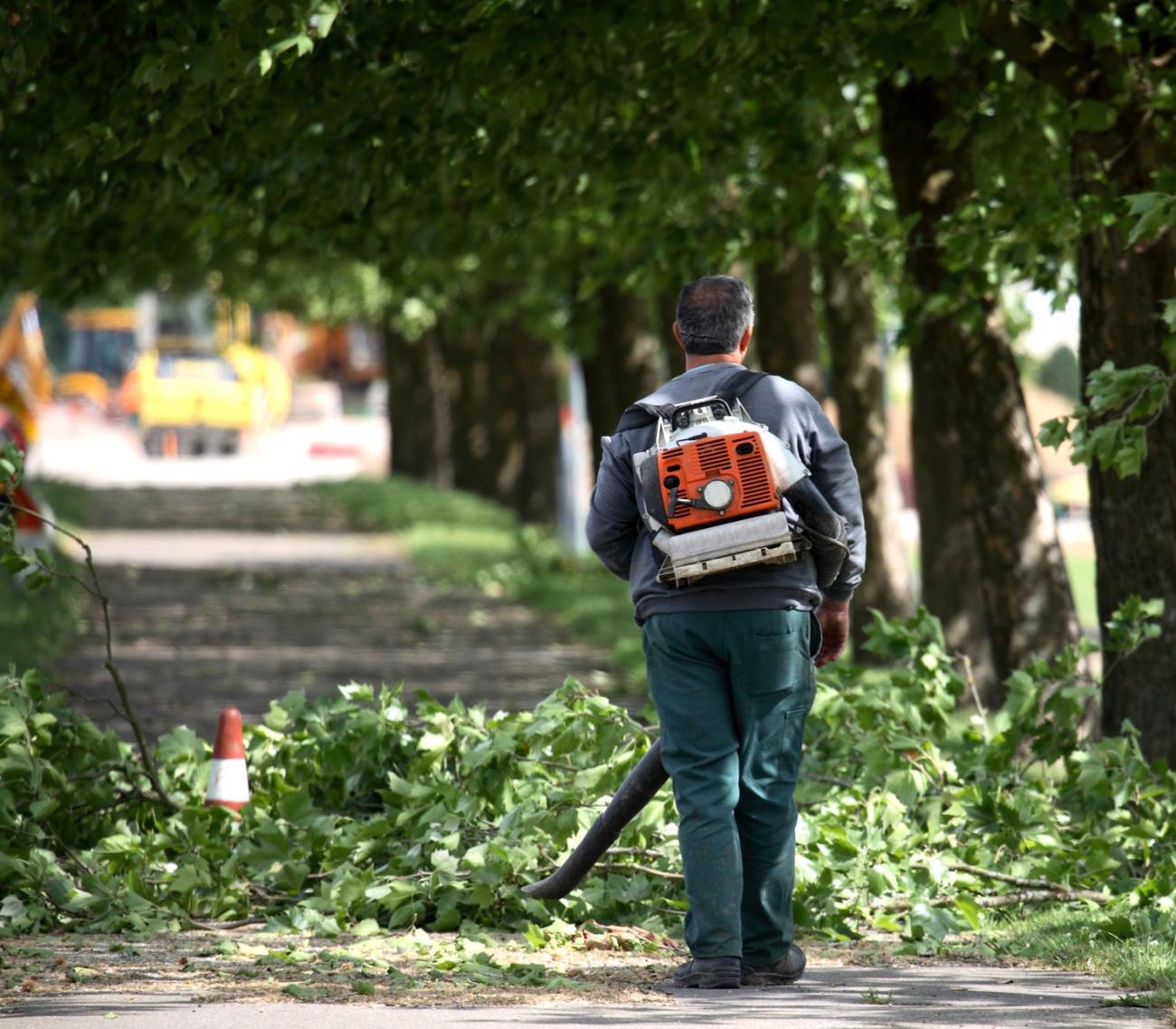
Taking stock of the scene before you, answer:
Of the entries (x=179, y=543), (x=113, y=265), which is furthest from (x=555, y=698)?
(x=179, y=543)

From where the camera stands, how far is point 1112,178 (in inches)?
346

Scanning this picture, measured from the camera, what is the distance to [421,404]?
3688 centimetres

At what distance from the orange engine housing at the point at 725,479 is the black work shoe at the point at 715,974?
120cm

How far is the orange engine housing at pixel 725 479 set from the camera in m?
5.61

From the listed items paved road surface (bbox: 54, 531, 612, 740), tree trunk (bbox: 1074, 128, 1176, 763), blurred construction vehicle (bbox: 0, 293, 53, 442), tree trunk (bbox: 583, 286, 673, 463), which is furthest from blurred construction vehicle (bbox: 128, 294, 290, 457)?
tree trunk (bbox: 1074, 128, 1176, 763)

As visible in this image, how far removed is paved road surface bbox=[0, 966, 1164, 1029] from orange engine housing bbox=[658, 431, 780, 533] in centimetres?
128

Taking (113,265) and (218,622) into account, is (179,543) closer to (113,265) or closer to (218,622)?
(218,622)

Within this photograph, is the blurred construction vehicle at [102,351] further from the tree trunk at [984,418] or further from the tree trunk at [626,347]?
the tree trunk at [984,418]

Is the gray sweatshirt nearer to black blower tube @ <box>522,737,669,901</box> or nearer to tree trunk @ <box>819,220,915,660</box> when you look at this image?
black blower tube @ <box>522,737,669,901</box>

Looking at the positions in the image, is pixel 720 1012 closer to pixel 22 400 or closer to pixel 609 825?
pixel 609 825

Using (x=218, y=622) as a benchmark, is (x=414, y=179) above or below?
above

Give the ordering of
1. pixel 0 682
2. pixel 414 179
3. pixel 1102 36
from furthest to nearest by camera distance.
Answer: pixel 414 179, pixel 1102 36, pixel 0 682

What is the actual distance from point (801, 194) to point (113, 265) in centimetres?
449

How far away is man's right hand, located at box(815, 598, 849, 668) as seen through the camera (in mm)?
6004
